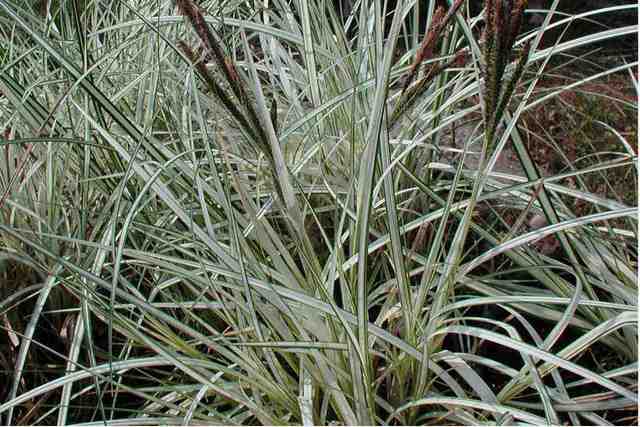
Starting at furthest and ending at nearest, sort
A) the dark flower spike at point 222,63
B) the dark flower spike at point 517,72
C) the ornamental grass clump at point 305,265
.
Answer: the ornamental grass clump at point 305,265
the dark flower spike at point 517,72
the dark flower spike at point 222,63

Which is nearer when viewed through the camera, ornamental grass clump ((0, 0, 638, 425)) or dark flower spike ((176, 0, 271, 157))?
dark flower spike ((176, 0, 271, 157))

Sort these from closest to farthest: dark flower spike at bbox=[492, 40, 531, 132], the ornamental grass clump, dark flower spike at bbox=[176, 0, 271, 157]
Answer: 1. dark flower spike at bbox=[176, 0, 271, 157]
2. dark flower spike at bbox=[492, 40, 531, 132]
3. the ornamental grass clump

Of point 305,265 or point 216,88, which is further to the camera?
point 305,265

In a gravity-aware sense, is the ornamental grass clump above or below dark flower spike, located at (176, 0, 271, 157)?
below

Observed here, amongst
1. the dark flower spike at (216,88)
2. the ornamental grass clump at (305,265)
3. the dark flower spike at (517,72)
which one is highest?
the dark flower spike at (216,88)

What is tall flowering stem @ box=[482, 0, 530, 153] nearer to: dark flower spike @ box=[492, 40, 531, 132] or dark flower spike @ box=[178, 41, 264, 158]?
dark flower spike @ box=[492, 40, 531, 132]

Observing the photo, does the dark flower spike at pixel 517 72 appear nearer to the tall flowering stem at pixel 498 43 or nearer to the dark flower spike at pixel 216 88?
the tall flowering stem at pixel 498 43

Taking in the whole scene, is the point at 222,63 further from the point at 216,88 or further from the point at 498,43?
the point at 498,43

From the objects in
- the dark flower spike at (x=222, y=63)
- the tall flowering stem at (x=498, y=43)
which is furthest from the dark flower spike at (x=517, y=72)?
the dark flower spike at (x=222, y=63)

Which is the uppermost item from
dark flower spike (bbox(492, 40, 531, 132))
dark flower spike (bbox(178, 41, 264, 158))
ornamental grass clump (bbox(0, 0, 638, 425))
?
dark flower spike (bbox(178, 41, 264, 158))

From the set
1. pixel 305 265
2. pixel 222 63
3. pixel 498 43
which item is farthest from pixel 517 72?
pixel 305 265

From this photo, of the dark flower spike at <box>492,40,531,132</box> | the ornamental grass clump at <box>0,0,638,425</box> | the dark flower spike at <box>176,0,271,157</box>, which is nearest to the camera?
the dark flower spike at <box>176,0,271,157</box>

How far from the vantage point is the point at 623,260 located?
1261 millimetres

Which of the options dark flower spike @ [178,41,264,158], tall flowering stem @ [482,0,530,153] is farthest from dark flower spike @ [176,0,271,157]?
tall flowering stem @ [482,0,530,153]
